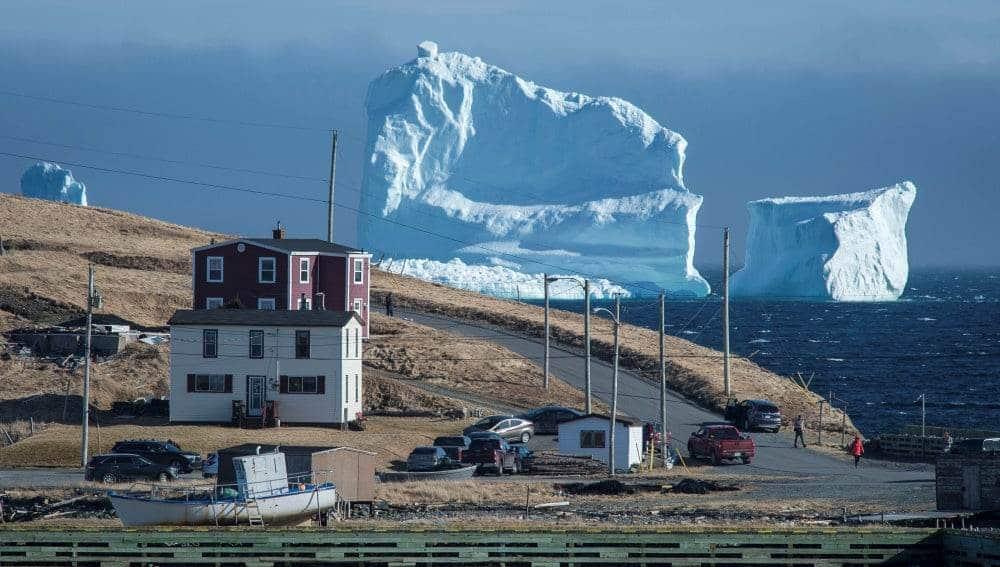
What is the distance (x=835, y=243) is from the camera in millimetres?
161500

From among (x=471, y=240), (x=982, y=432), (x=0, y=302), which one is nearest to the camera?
(x=982, y=432)

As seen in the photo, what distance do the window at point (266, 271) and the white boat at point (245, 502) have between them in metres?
30.5

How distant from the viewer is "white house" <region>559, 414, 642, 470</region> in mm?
49688

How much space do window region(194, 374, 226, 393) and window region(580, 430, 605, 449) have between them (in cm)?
1446

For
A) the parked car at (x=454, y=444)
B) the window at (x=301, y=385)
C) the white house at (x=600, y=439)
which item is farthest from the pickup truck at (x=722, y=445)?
the window at (x=301, y=385)

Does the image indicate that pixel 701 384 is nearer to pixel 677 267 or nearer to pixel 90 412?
pixel 90 412

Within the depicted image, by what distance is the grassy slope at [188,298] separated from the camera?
68.5m

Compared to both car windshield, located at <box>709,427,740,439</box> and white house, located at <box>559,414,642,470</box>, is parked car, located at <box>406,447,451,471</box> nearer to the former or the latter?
white house, located at <box>559,414,642,470</box>

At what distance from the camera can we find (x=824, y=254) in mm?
163625

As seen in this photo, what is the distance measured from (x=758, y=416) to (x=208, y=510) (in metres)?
32.0

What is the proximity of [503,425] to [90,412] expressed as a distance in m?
15.9

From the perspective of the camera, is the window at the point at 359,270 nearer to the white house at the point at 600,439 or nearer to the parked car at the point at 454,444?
the parked car at the point at 454,444

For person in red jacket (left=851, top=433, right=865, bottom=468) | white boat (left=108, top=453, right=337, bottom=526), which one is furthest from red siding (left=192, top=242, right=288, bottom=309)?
white boat (left=108, top=453, right=337, bottom=526)

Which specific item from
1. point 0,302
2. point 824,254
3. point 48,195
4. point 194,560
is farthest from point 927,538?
point 48,195
